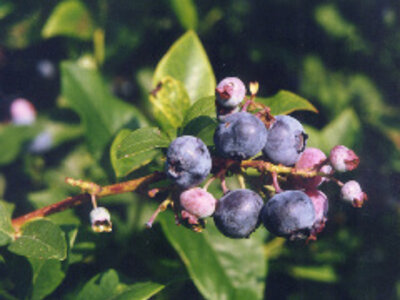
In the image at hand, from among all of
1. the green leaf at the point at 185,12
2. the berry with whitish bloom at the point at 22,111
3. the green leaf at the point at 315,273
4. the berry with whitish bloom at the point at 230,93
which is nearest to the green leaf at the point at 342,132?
the green leaf at the point at 315,273

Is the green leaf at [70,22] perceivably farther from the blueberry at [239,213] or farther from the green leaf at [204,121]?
the blueberry at [239,213]

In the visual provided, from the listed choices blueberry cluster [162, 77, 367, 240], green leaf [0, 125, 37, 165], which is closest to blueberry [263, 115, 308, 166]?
blueberry cluster [162, 77, 367, 240]

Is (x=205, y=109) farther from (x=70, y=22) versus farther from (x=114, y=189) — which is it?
(x=70, y=22)

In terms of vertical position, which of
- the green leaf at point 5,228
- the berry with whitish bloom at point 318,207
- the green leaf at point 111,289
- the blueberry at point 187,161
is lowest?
the green leaf at point 111,289

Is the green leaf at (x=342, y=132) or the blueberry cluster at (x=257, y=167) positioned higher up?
the blueberry cluster at (x=257, y=167)

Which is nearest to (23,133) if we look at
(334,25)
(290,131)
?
(290,131)

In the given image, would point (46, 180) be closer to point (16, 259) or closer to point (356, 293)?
point (16, 259)

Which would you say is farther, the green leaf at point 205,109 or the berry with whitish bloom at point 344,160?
the green leaf at point 205,109

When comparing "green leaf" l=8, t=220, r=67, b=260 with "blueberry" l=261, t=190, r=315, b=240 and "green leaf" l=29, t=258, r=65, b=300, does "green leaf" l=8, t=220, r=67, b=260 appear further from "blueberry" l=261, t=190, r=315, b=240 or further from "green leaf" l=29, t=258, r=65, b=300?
"blueberry" l=261, t=190, r=315, b=240
